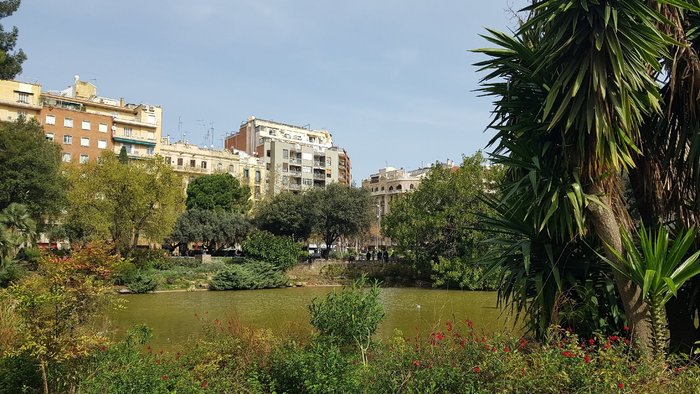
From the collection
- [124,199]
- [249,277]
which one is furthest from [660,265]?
[124,199]

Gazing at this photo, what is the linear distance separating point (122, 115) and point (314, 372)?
2501 inches

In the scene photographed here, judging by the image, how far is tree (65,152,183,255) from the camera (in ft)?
112

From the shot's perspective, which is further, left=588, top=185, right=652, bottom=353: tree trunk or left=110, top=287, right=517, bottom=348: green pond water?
left=110, top=287, right=517, bottom=348: green pond water

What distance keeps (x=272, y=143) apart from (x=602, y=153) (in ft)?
249

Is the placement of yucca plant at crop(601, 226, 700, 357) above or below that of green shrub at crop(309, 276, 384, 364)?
above

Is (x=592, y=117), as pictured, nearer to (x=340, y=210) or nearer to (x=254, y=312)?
(x=254, y=312)

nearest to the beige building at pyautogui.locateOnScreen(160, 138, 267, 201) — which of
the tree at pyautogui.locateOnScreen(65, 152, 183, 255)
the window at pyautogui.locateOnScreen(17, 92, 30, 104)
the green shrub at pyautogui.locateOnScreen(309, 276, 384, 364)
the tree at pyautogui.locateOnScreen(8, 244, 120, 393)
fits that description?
the window at pyautogui.locateOnScreen(17, 92, 30, 104)

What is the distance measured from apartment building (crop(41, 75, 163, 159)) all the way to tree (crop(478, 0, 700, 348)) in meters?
56.3

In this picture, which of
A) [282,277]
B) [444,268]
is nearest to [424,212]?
[444,268]

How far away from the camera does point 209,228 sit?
4769cm

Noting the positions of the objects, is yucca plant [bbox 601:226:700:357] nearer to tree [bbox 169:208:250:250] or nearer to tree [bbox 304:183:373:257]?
tree [bbox 304:183:373:257]

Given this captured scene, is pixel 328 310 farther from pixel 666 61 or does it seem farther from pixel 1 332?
pixel 666 61

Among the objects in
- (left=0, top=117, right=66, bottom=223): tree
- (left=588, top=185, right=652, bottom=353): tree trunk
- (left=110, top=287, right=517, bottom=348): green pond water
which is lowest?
(left=110, top=287, right=517, bottom=348): green pond water

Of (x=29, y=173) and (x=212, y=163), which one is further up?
(x=212, y=163)
